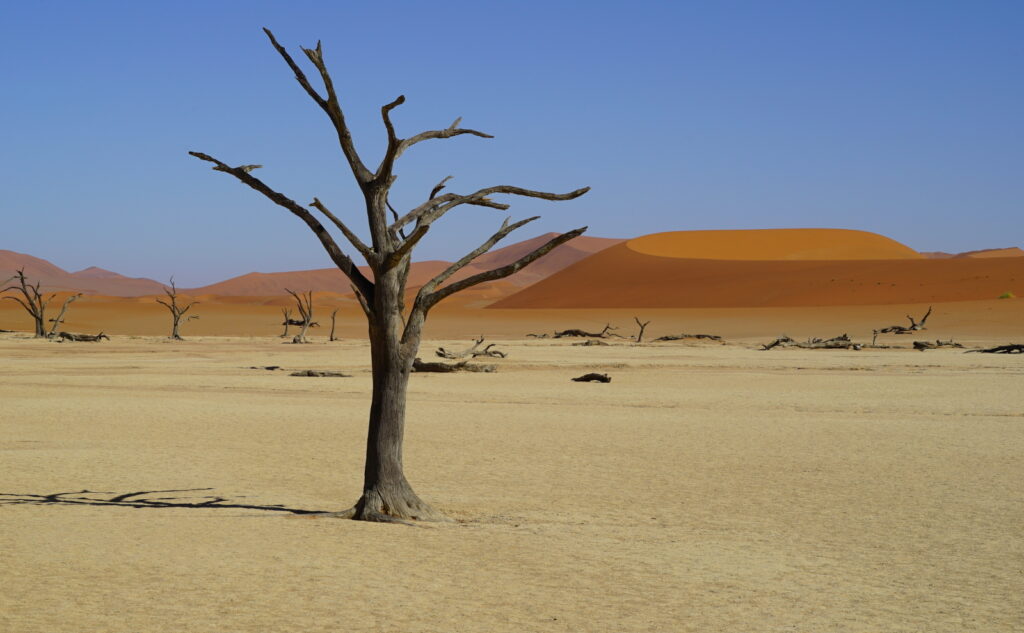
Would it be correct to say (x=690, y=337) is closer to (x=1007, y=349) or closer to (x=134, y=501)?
(x=1007, y=349)

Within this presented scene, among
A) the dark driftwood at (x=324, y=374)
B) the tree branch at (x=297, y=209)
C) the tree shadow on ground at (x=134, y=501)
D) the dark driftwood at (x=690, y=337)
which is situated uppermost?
the tree branch at (x=297, y=209)

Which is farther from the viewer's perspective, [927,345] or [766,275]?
[766,275]

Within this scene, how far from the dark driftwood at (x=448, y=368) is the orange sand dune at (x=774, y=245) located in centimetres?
9383

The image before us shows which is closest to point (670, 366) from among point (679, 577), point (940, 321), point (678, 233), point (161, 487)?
point (161, 487)

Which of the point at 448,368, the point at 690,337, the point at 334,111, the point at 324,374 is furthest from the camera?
the point at 690,337

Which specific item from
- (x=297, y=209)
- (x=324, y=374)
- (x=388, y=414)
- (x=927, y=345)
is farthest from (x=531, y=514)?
(x=927, y=345)

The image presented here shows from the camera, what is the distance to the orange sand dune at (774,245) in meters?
124

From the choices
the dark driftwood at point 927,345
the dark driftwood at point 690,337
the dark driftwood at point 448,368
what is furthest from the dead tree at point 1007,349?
the dark driftwood at point 448,368

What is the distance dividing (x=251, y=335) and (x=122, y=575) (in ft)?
169

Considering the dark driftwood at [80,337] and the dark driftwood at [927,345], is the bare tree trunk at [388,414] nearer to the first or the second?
the dark driftwood at [927,345]

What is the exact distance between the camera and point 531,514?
32.0 ft

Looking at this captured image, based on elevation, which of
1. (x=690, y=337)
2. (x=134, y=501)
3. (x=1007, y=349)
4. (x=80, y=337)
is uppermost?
(x=690, y=337)

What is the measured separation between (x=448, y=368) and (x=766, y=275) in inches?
2709

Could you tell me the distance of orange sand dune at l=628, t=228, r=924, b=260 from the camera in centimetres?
12444
